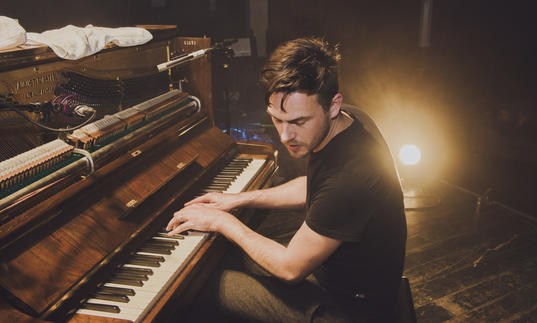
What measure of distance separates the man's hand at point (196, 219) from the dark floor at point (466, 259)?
1943mm

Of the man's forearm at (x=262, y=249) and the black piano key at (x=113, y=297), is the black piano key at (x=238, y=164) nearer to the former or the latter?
the man's forearm at (x=262, y=249)

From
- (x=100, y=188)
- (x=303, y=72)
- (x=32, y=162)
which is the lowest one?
(x=100, y=188)

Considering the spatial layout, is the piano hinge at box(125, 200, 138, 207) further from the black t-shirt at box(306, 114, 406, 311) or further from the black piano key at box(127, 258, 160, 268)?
the black t-shirt at box(306, 114, 406, 311)

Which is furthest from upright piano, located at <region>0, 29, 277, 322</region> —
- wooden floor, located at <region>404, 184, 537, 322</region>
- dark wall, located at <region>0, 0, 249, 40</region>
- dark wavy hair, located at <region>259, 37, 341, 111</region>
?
dark wall, located at <region>0, 0, 249, 40</region>

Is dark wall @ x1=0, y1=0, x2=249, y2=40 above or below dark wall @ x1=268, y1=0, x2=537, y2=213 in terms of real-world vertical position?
above

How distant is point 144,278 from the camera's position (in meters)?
1.79

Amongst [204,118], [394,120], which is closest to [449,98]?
[394,120]

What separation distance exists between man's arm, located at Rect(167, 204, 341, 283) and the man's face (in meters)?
0.38

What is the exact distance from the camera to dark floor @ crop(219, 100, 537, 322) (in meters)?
3.20

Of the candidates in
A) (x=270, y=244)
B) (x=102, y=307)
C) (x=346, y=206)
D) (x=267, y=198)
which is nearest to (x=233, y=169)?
(x=267, y=198)

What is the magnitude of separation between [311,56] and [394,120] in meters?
4.37

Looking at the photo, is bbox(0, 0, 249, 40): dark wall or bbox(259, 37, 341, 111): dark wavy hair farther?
bbox(0, 0, 249, 40): dark wall

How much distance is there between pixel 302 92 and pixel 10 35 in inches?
52.1

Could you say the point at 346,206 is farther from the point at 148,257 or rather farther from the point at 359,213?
the point at 148,257
